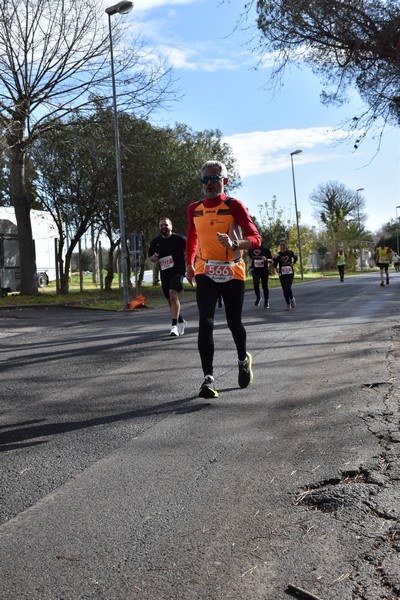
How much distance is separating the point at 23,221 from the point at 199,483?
2219 cm

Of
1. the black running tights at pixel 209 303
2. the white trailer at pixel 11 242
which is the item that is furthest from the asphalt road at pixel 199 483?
the white trailer at pixel 11 242

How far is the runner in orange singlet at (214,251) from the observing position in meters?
5.64

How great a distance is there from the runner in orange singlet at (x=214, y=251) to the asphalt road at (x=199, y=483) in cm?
58

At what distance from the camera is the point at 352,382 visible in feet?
20.5

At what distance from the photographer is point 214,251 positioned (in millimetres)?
5711

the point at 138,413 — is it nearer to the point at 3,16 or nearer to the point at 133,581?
the point at 133,581

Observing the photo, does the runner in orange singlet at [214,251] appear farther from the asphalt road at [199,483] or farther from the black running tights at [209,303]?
the asphalt road at [199,483]

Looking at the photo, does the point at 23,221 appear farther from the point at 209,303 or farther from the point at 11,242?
the point at 209,303

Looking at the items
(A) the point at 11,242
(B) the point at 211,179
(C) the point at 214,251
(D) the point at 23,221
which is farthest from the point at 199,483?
(A) the point at 11,242

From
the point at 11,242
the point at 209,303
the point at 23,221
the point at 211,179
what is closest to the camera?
the point at 211,179

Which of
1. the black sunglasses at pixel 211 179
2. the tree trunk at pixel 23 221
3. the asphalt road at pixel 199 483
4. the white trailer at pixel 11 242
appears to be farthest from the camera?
the white trailer at pixel 11 242

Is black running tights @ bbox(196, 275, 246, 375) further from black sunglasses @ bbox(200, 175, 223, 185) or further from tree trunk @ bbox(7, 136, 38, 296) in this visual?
tree trunk @ bbox(7, 136, 38, 296)

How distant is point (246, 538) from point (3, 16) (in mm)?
22397

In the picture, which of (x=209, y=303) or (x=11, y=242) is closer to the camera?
(x=209, y=303)
